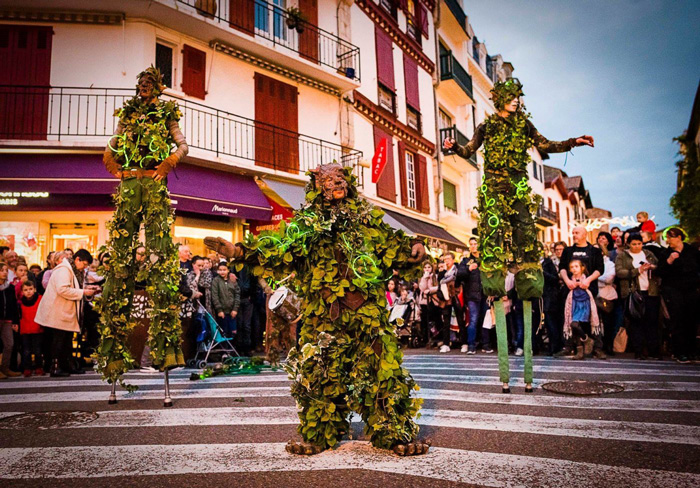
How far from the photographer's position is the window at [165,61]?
562 inches

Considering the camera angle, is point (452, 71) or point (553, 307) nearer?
point (553, 307)

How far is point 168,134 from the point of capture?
225 inches

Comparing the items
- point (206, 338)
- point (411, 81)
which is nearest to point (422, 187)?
point (411, 81)

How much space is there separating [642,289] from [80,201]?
1235 centimetres

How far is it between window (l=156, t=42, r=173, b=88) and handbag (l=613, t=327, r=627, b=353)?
12.4 metres

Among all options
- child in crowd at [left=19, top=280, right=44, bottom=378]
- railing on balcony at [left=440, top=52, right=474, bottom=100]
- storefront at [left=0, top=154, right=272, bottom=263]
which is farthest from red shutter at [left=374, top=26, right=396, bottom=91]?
child in crowd at [left=19, top=280, right=44, bottom=378]

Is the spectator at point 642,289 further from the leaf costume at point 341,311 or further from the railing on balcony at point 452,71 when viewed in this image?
the railing on balcony at point 452,71

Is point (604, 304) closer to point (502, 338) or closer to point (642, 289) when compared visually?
point (642, 289)

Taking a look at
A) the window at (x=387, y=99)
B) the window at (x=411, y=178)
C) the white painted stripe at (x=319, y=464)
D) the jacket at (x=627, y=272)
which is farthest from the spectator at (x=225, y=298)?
the window at (x=411, y=178)

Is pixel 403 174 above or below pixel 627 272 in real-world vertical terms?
above

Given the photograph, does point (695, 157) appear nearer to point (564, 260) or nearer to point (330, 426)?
point (564, 260)

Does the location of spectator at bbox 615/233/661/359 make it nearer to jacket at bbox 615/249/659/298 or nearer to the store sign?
jacket at bbox 615/249/659/298

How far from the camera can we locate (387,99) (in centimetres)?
2292

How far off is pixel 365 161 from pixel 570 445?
16645 mm
